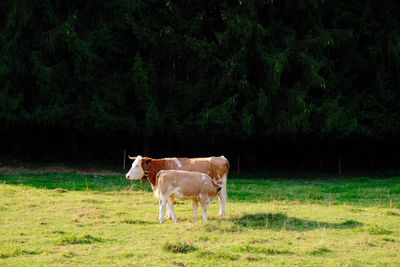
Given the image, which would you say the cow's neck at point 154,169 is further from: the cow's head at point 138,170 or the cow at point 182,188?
the cow at point 182,188

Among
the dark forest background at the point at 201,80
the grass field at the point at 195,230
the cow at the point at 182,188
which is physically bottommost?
the grass field at the point at 195,230

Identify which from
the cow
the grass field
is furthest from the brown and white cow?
the cow

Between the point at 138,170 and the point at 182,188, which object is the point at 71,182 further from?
the point at 182,188

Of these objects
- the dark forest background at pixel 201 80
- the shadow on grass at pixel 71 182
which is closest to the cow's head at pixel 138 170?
the shadow on grass at pixel 71 182

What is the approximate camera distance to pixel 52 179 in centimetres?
2406

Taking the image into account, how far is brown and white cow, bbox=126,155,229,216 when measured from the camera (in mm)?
15344

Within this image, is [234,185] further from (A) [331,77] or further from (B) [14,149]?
(B) [14,149]

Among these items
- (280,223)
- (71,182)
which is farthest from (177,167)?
(71,182)

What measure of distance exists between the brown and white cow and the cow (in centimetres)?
124

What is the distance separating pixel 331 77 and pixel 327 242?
19.2m

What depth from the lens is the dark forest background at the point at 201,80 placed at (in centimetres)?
2855

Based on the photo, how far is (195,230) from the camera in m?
12.6

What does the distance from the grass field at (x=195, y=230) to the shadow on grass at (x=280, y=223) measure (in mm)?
20

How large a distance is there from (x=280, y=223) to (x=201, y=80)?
1643 centimetres
